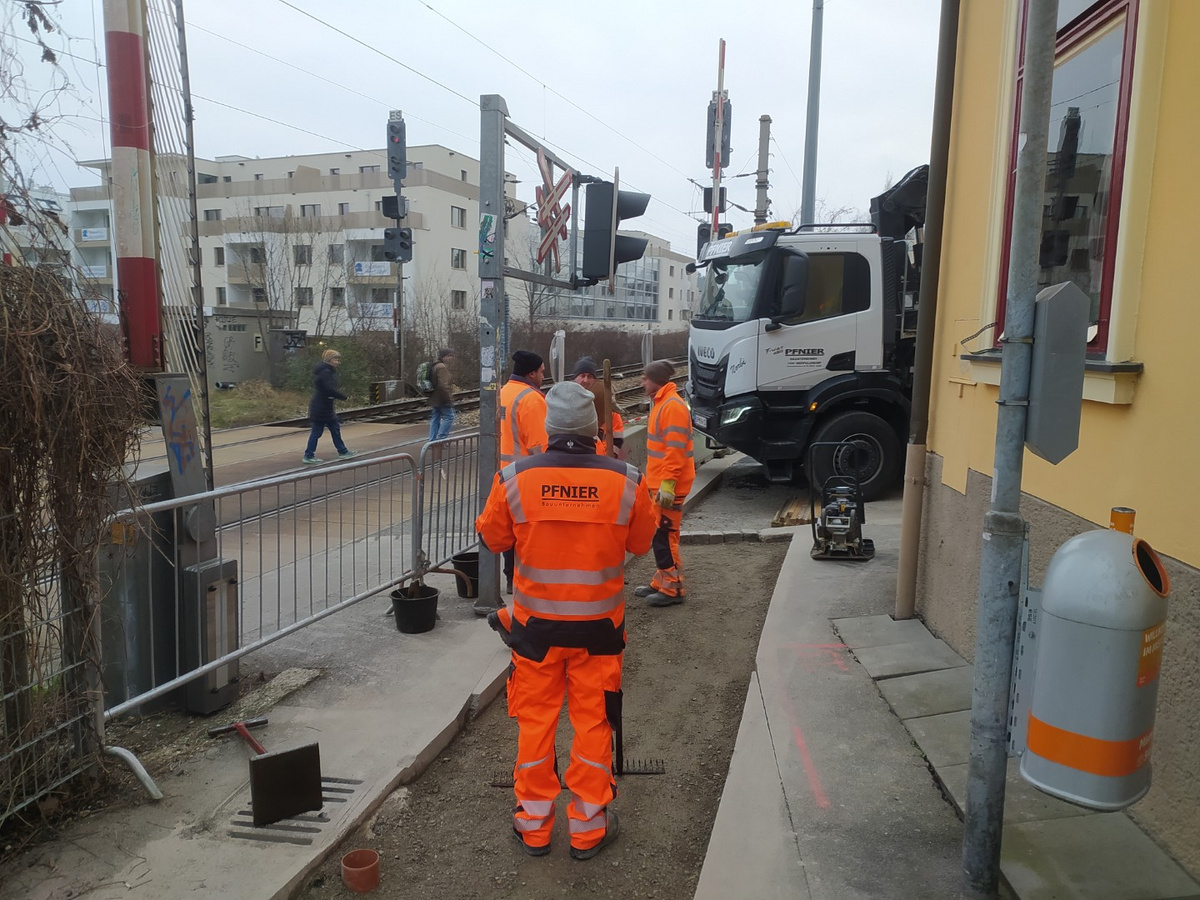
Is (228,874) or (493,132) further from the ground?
(493,132)

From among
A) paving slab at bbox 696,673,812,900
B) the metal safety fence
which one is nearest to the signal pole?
the metal safety fence

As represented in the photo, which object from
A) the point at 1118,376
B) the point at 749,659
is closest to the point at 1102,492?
the point at 1118,376

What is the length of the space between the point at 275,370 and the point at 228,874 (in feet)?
81.2

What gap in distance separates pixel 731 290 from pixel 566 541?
730 cm

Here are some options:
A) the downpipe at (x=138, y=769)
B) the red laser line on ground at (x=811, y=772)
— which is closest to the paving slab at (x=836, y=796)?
the red laser line on ground at (x=811, y=772)

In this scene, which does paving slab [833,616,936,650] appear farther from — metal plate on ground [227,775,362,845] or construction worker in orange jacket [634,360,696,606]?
metal plate on ground [227,775,362,845]

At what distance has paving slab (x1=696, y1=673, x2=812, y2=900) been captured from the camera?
292cm

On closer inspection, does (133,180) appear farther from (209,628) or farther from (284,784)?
(284,784)

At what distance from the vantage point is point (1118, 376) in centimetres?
317

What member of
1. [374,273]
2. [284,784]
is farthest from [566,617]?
[374,273]

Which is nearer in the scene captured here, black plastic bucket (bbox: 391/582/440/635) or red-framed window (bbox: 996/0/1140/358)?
red-framed window (bbox: 996/0/1140/358)

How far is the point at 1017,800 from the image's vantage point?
3.28 meters

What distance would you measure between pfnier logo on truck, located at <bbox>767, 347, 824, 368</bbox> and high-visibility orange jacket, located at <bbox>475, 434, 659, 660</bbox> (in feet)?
21.4

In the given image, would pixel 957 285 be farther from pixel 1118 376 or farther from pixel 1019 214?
pixel 1019 214
